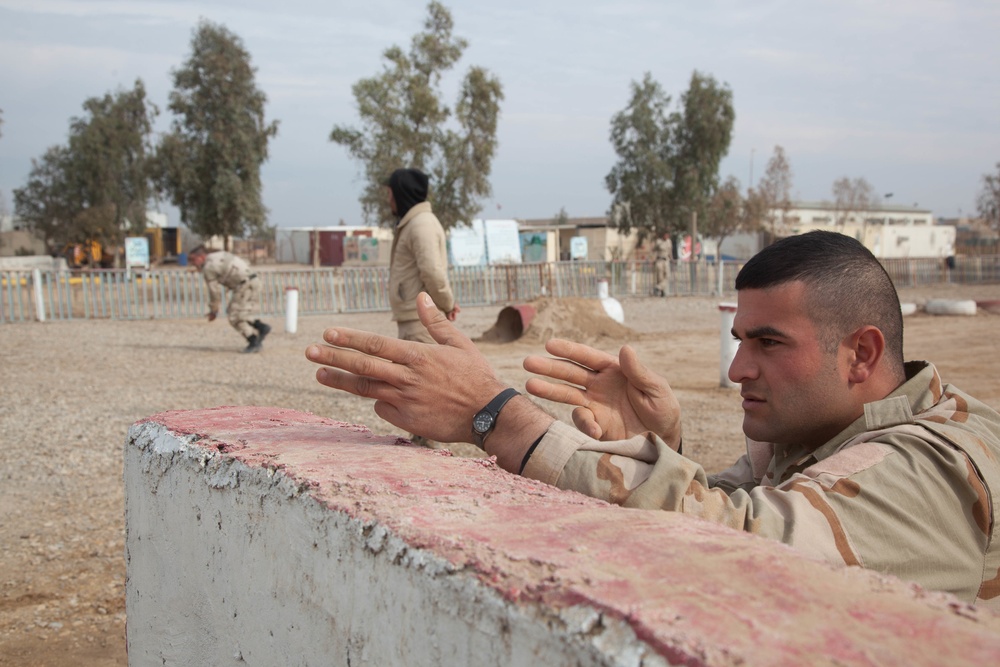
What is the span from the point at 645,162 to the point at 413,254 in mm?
30500

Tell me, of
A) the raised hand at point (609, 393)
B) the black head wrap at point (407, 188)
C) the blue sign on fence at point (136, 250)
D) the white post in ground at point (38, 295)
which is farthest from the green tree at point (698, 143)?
the raised hand at point (609, 393)

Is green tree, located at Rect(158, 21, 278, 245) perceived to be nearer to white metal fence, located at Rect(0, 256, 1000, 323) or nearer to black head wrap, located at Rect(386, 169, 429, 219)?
white metal fence, located at Rect(0, 256, 1000, 323)

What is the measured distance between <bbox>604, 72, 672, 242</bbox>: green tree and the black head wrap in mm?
29960

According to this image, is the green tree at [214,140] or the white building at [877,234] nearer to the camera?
the green tree at [214,140]

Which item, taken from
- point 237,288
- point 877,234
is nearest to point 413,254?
point 237,288

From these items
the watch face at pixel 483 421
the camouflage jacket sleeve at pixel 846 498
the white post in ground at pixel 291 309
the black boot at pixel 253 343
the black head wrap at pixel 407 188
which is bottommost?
the black boot at pixel 253 343

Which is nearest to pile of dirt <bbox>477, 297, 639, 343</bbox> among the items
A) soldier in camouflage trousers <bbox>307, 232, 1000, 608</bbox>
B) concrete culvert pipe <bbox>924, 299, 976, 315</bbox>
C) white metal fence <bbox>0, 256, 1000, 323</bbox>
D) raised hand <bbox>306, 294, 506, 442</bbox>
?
white metal fence <bbox>0, 256, 1000, 323</bbox>

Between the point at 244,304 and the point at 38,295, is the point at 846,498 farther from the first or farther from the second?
the point at 38,295

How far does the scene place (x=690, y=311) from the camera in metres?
19.8

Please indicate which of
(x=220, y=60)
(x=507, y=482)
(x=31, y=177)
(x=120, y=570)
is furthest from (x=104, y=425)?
(x=31, y=177)

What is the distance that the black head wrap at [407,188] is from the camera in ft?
18.4

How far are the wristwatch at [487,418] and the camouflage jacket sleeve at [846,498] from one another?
136mm

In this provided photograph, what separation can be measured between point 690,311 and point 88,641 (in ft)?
59.0

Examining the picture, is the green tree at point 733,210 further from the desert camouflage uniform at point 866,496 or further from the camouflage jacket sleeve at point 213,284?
the desert camouflage uniform at point 866,496
